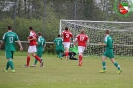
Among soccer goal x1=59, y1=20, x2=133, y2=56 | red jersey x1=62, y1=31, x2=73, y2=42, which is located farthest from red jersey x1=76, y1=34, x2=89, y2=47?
soccer goal x1=59, y1=20, x2=133, y2=56

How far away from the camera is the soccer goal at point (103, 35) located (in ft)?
119

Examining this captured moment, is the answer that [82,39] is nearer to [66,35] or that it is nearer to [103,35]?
[66,35]

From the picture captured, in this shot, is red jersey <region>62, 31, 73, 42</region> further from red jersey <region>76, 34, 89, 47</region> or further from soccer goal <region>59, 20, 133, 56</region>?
soccer goal <region>59, 20, 133, 56</region>

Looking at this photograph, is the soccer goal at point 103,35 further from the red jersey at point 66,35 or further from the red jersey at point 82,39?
the red jersey at point 82,39

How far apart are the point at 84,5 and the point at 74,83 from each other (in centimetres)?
2436

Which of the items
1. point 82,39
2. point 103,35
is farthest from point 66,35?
point 103,35

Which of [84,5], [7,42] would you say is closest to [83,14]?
[84,5]

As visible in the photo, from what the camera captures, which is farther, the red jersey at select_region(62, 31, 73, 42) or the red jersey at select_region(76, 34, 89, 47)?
the red jersey at select_region(62, 31, 73, 42)

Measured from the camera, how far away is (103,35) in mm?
36312

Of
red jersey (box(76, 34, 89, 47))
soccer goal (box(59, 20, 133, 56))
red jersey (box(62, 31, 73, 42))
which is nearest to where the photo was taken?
red jersey (box(76, 34, 89, 47))

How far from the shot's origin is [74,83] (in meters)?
15.3

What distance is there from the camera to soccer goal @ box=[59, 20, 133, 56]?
36.2m

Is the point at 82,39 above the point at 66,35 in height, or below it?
below

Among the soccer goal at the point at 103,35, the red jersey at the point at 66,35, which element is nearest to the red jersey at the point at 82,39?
the red jersey at the point at 66,35
